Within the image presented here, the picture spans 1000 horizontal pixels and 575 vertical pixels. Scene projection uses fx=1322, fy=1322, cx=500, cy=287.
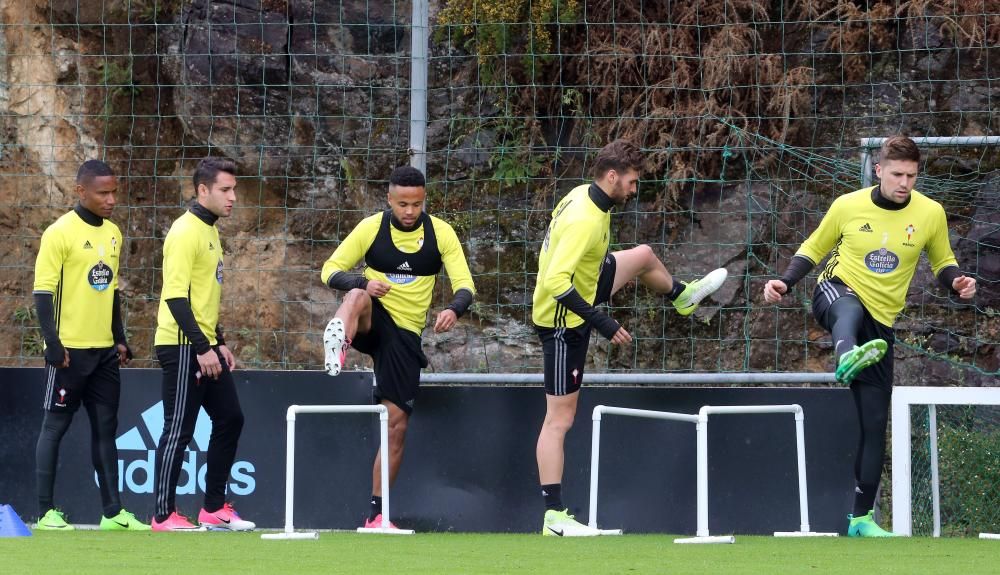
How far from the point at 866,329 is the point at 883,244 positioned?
49 centimetres

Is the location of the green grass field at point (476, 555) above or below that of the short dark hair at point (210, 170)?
below

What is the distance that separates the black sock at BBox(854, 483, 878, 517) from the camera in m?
7.30

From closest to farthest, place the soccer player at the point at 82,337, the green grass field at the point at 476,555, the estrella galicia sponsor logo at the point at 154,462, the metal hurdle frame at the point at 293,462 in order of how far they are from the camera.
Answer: the green grass field at the point at 476,555 → the metal hurdle frame at the point at 293,462 → the soccer player at the point at 82,337 → the estrella galicia sponsor logo at the point at 154,462

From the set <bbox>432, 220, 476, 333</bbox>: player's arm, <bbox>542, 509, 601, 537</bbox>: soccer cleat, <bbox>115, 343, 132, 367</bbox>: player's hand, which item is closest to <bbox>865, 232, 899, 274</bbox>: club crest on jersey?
<bbox>542, 509, 601, 537</bbox>: soccer cleat

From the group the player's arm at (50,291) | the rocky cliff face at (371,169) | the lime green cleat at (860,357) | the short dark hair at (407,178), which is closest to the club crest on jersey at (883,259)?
Answer: the lime green cleat at (860,357)

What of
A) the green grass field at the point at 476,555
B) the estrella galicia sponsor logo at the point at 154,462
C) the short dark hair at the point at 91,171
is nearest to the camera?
the green grass field at the point at 476,555

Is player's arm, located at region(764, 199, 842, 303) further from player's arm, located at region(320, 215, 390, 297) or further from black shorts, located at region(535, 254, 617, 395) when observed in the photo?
player's arm, located at region(320, 215, 390, 297)

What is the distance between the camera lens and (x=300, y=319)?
36.5ft

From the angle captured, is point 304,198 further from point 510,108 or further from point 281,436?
point 281,436

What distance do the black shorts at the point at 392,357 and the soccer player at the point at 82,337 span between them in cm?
157

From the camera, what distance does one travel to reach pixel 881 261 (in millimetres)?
7465

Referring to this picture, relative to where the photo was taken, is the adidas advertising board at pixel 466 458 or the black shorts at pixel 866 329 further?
the adidas advertising board at pixel 466 458

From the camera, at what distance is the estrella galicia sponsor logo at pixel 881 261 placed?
24.5ft

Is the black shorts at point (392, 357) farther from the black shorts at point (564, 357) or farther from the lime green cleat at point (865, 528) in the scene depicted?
the lime green cleat at point (865, 528)
